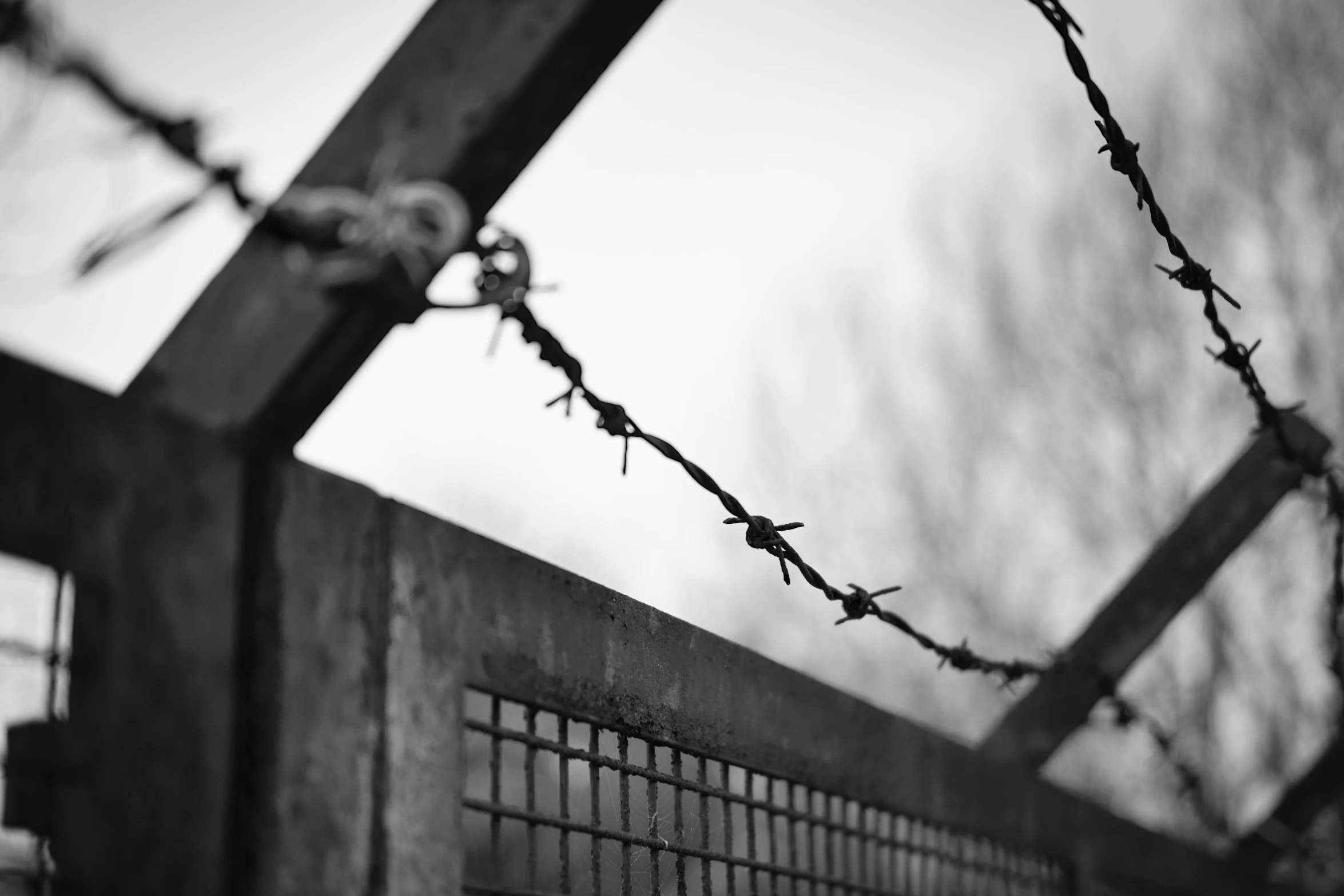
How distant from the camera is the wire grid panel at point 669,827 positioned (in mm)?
1400

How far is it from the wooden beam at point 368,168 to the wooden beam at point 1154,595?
211cm

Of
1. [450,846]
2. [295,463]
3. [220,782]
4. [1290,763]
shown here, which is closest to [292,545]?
[295,463]

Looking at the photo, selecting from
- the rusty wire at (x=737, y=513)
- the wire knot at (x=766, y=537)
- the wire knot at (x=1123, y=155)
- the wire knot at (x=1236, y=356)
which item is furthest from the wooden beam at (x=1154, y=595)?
the wire knot at (x=766, y=537)

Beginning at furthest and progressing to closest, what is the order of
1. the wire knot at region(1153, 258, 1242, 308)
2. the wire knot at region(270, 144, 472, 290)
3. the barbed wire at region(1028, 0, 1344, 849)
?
the wire knot at region(1153, 258, 1242, 308) < the barbed wire at region(1028, 0, 1344, 849) < the wire knot at region(270, 144, 472, 290)

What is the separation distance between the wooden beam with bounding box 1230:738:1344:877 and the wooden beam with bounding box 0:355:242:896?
11.3 feet

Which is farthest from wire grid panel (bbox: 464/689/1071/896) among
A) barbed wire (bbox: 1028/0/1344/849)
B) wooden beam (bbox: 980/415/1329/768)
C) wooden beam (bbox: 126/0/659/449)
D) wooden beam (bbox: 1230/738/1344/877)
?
wooden beam (bbox: 1230/738/1344/877)

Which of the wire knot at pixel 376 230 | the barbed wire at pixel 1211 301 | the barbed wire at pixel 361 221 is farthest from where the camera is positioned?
the barbed wire at pixel 1211 301

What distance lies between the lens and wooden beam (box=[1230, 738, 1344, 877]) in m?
3.72

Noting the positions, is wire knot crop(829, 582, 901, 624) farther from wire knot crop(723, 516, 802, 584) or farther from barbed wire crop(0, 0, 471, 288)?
barbed wire crop(0, 0, 471, 288)

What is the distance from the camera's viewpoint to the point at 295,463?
113 centimetres

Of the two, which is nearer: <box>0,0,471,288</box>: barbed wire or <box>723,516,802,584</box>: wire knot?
<box>0,0,471,288</box>: barbed wire

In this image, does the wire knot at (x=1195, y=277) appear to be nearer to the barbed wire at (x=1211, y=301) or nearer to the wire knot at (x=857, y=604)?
the barbed wire at (x=1211, y=301)

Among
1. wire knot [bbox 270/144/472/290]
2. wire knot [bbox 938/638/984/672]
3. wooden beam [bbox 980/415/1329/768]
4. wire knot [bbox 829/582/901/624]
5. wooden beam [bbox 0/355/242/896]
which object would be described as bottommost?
wooden beam [bbox 0/355/242/896]

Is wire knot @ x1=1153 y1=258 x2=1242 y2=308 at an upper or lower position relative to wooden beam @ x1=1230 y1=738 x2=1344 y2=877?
upper
